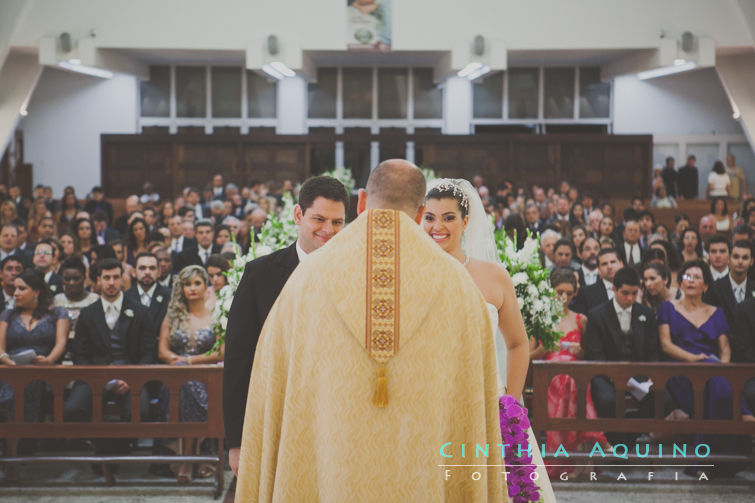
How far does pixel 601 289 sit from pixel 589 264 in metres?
1.12

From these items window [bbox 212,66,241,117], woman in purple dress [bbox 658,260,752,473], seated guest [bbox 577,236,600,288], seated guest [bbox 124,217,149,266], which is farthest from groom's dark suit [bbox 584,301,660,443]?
window [bbox 212,66,241,117]

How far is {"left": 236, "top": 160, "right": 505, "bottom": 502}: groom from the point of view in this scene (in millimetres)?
2387

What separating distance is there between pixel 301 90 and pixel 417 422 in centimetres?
1996

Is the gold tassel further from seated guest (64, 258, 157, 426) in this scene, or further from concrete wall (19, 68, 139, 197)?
concrete wall (19, 68, 139, 197)

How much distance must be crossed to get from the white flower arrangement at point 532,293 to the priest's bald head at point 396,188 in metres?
2.81

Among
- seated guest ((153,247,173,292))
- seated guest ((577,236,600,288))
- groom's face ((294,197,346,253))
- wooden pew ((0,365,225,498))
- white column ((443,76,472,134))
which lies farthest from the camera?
white column ((443,76,472,134))

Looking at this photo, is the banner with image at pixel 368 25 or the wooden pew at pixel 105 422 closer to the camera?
the wooden pew at pixel 105 422

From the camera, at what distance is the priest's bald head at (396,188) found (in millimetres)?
2494

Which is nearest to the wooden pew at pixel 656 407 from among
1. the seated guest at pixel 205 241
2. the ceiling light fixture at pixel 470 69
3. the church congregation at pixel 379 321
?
the church congregation at pixel 379 321

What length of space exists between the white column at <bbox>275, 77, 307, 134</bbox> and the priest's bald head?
19529 mm

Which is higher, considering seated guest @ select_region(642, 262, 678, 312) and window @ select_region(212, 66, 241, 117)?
window @ select_region(212, 66, 241, 117)

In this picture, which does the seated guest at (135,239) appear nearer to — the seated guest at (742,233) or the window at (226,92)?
the seated guest at (742,233)

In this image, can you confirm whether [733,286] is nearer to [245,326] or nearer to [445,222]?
[445,222]

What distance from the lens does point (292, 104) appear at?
21719 mm
